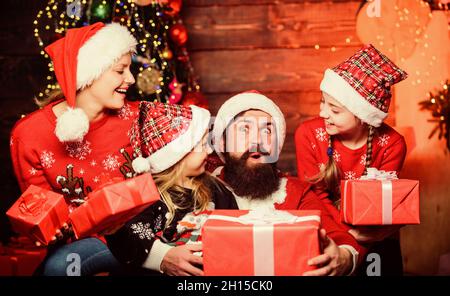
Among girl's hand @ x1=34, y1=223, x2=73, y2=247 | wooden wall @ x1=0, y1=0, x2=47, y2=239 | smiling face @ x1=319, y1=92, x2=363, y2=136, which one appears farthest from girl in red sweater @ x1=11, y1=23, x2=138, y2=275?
wooden wall @ x1=0, y1=0, x2=47, y2=239

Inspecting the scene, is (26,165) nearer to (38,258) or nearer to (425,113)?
(38,258)

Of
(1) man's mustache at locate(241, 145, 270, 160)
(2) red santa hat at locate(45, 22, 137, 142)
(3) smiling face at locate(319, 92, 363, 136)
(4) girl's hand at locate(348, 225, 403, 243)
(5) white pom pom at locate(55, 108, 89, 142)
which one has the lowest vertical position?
(4) girl's hand at locate(348, 225, 403, 243)

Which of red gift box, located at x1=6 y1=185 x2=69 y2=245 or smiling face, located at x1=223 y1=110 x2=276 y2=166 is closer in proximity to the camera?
red gift box, located at x1=6 y1=185 x2=69 y2=245

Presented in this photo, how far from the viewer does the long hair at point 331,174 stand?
306cm

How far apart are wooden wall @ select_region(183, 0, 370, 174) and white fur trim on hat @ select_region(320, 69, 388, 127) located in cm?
120

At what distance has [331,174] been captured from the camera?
3.07 meters

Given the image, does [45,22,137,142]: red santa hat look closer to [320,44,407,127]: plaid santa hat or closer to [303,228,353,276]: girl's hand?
[320,44,407,127]: plaid santa hat

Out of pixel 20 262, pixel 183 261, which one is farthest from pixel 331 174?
pixel 20 262

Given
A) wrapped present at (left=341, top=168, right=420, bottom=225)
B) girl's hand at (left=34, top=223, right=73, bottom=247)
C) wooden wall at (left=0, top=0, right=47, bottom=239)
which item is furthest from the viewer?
wooden wall at (left=0, top=0, right=47, bottom=239)

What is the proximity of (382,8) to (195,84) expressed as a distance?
3.69 feet

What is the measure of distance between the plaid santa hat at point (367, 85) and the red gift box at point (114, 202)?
1005 millimetres

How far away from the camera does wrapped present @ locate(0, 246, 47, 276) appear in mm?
3344

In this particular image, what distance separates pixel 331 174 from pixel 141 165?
2.80ft
